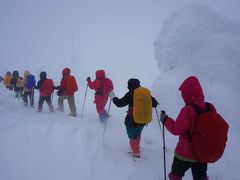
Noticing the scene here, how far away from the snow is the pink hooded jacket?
163 cm

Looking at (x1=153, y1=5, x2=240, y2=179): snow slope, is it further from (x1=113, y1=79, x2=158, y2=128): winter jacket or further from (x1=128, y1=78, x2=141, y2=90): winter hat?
(x1=128, y1=78, x2=141, y2=90): winter hat

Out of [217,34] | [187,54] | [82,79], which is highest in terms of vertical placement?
[217,34]

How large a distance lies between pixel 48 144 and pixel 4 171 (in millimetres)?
1412

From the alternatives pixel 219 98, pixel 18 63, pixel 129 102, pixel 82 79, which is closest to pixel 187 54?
pixel 219 98

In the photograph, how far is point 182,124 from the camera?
4.90 m

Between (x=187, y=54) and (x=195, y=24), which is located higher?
(x=195, y=24)

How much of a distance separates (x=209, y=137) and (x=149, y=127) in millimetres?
7726

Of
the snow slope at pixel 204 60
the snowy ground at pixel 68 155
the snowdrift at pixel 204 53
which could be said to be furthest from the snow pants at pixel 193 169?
the snowdrift at pixel 204 53

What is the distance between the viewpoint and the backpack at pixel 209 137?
4730 mm

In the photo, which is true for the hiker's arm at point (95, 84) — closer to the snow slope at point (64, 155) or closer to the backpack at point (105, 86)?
the backpack at point (105, 86)

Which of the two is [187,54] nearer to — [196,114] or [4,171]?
[196,114]

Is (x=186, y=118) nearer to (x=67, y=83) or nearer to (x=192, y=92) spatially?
(x=192, y=92)

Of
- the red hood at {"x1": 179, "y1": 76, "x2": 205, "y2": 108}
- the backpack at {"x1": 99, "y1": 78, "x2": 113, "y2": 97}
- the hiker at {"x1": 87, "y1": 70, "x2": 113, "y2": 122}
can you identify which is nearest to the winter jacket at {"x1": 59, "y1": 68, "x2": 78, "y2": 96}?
the hiker at {"x1": 87, "y1": 70, "x2": 113, "y2": 122}

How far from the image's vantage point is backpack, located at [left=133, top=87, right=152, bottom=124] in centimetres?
665
